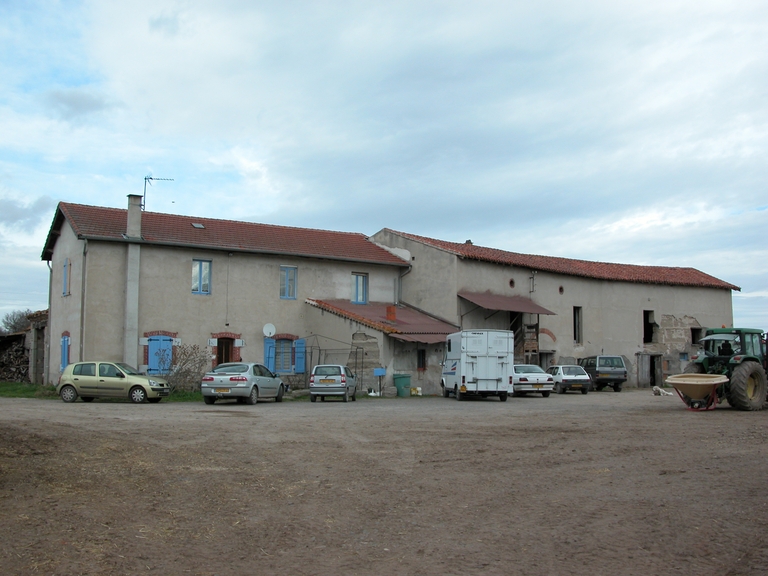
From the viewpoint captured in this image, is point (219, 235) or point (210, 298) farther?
point (219, 235)

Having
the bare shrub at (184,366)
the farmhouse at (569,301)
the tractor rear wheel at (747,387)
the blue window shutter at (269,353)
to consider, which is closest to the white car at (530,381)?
the farmhouse at (569,301)

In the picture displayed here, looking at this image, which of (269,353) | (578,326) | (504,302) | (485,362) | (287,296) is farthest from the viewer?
(578,326)

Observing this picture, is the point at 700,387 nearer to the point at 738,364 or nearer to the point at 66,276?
the point at 738,364

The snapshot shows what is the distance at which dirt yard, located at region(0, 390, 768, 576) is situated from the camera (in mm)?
6273

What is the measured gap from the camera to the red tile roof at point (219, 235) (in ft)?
96.7

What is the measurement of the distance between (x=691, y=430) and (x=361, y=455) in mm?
7750

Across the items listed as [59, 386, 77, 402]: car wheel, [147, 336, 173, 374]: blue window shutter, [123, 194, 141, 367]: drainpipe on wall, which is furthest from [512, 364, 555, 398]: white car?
[59, 386, 77, 402]: car wheel

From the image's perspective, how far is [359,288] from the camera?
35.6 metres

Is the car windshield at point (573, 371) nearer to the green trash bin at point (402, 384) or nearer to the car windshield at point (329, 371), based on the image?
the green trash bin at point (402, 384)

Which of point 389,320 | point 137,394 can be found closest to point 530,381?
point 389,320

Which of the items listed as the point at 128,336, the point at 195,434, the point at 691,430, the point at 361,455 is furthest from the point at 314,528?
the point at 128,336

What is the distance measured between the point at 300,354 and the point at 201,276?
5.53 m

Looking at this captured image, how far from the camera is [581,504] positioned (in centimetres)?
842

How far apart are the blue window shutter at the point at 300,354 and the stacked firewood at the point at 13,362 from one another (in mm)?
16081
